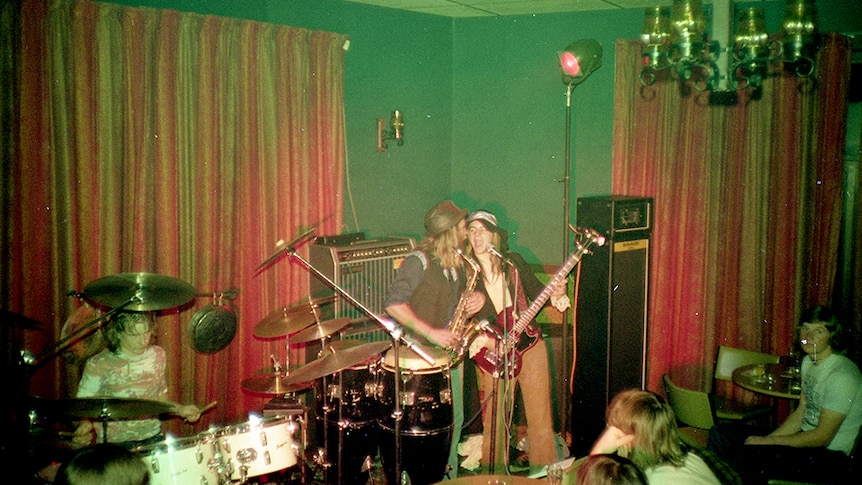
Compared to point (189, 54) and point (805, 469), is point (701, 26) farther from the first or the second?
point (189, 54)

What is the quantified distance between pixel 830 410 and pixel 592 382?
4.75ft

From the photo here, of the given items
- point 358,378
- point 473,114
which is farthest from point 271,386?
point 473,114

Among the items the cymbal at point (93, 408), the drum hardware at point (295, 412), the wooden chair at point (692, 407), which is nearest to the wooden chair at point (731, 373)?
the wooden chair at point (692, 407)

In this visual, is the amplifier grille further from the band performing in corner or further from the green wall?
the green wall

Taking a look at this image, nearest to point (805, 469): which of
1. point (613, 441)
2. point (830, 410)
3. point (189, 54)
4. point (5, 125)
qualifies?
point (830, 410)

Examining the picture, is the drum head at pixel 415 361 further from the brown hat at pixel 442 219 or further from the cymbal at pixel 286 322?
the brown hat at pixel 442 219

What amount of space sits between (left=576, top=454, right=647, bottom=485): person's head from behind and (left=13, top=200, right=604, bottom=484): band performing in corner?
46.1 inches

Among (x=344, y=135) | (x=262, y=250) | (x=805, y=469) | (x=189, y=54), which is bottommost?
(x=805, y=469)

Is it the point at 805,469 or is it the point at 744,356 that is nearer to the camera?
the point at 805,469

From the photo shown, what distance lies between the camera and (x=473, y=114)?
672cm

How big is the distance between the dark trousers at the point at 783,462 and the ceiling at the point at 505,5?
3.16 metres

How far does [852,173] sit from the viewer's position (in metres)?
5.32

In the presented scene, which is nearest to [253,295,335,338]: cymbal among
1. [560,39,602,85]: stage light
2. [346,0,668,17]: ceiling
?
[560,39,602,85]: stage light

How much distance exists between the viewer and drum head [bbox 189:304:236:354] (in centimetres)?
430
